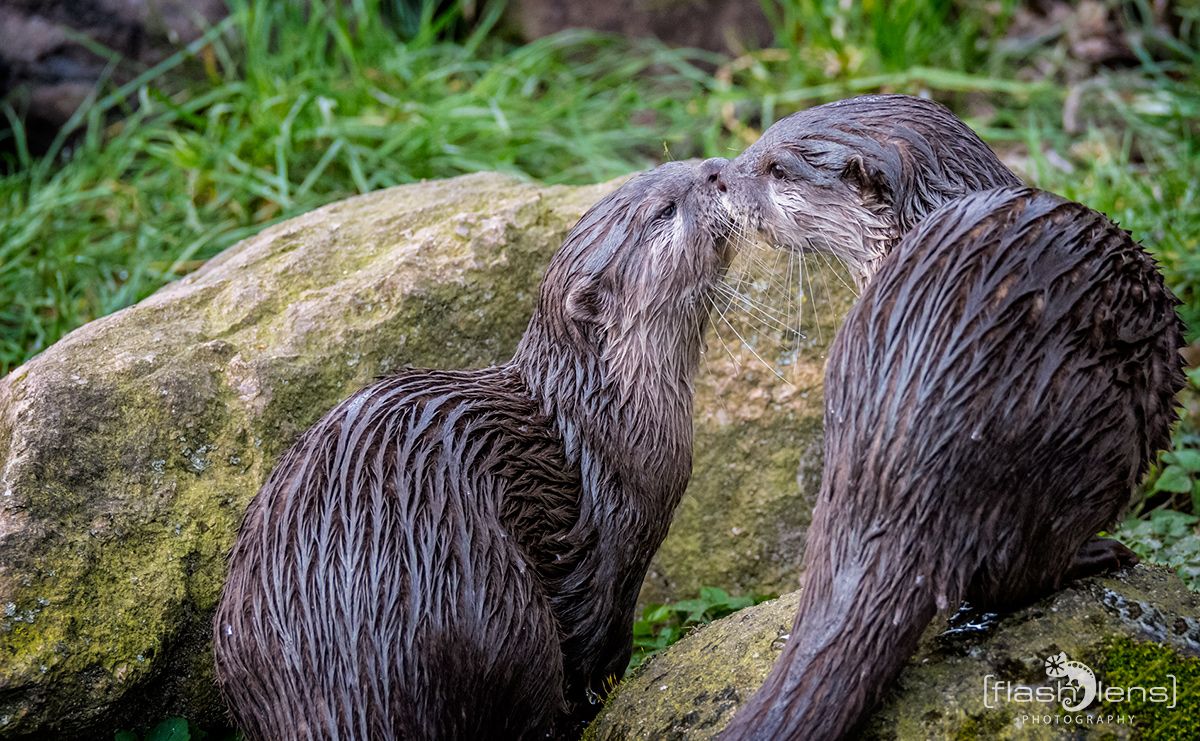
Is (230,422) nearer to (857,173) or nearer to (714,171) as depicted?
(714,171)

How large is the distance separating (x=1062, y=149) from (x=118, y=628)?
11.3 ft

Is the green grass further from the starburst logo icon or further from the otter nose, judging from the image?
the starburst logo icon

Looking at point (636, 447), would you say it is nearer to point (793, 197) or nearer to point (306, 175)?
point (793, 197)

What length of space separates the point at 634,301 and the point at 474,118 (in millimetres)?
2020

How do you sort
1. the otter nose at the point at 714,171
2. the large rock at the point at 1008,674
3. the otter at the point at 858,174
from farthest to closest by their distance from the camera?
the otter nose at the point at 714,171 → the otter at the point at 858,174 → the large rock at the point at 1008,674

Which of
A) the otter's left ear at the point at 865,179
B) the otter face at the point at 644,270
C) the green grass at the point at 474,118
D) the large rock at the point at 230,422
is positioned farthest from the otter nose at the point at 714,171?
the green grass at the point at 474,118

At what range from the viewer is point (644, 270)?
2076mm

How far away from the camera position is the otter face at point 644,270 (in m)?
2.06

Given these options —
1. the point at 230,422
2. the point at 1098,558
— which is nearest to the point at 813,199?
the point at 1098,558

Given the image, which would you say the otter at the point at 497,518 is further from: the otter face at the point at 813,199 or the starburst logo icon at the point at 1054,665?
the starburst logo icon at the point at 1054,665

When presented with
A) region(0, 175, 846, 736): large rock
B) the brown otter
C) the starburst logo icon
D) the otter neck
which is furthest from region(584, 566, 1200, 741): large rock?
region(0, 175, 846, 736): large rock

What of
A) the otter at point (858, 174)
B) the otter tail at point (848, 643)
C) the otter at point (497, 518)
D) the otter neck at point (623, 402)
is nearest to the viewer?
the otter tail at point (848, 643)

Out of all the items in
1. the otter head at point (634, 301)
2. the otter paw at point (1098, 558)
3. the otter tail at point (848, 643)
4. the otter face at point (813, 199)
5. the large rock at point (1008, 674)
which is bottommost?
the large rock at point (1008, 674)

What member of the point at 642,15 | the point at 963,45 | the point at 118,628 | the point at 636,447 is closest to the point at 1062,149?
the point at 963,45
